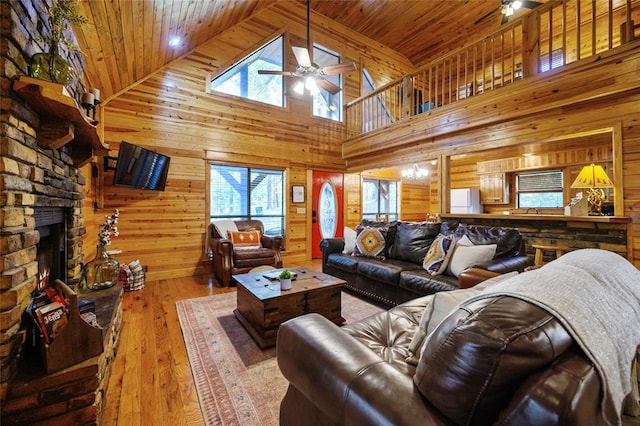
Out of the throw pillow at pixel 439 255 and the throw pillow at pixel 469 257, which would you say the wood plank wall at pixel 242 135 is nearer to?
the throw pillow at pixel 469 257

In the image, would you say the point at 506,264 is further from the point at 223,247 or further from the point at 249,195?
the point at 249,195

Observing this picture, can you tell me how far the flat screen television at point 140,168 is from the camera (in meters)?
3.75

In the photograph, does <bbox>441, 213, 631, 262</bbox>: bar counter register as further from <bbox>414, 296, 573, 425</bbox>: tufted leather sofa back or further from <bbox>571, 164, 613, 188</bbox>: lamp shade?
<bbox>414, 296, 573, 425</bbox>: tufted leather sofa back

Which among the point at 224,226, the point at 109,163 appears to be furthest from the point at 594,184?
the point at 109,163

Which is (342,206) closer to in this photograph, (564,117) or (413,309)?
(564,117)

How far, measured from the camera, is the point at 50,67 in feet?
5.36

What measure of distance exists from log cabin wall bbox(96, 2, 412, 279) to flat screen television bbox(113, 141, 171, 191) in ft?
0.87

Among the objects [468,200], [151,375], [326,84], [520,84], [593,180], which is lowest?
[151,375]

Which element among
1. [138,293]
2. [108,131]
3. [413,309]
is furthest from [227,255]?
[413,309]

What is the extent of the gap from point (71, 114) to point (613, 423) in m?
2.65

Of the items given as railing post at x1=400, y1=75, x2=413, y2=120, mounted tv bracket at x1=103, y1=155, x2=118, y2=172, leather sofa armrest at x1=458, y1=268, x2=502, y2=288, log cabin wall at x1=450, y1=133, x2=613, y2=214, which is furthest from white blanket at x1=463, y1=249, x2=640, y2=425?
mounted tv bracket at x1=103, y1=155, x2=118, y2=172

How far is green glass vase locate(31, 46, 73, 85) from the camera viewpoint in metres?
1.56

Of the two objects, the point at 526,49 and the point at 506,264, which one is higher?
the point at 526,49

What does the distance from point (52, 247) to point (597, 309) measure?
3.31 metres
